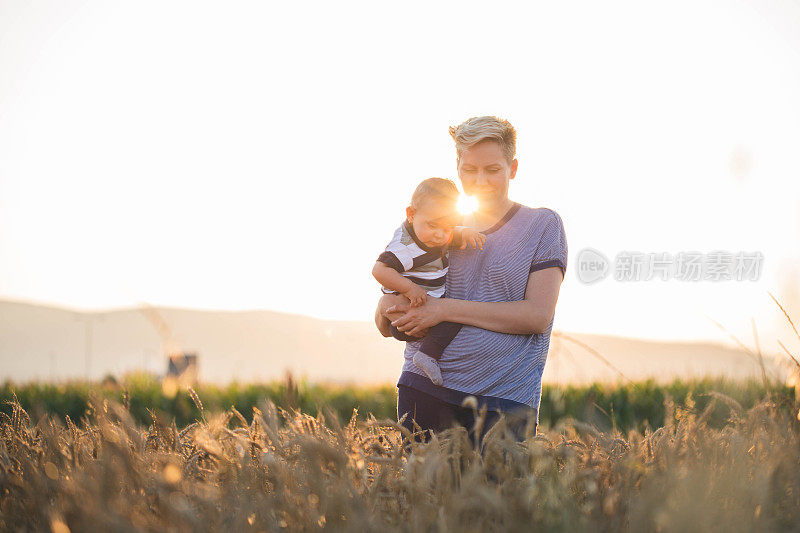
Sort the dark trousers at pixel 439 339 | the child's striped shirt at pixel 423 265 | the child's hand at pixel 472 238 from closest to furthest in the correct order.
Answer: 1. the dark trousers at pixel 439 339
2. the child's hand at pixel 472 238
3. the child's striped shirt at pixel 423 265

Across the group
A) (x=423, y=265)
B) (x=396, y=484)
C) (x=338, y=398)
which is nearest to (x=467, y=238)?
(x=423, y=265)

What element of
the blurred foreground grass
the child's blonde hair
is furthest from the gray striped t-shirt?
the blurred foreground grass

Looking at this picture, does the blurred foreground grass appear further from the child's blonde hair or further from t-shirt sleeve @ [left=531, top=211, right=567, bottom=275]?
t-shirt sleeve @ [left=531, top=211, right=567, bottom=275]

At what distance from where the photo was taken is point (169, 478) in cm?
171

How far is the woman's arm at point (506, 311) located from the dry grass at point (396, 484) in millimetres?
634

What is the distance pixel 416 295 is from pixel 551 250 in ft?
2.27

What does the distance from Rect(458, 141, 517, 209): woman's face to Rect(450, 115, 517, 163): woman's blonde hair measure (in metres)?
0.03

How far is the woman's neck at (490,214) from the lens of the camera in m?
3.25

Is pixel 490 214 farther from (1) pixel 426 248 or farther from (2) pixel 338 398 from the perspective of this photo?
(2) pixel 338 398

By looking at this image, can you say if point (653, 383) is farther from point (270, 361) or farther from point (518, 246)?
point (270, 361)

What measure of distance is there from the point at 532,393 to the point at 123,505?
6.57 feet

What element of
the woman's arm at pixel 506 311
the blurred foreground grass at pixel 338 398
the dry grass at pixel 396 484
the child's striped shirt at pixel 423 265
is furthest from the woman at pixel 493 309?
the blurred foreground grass at pixel 338 398

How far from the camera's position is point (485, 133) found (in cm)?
302

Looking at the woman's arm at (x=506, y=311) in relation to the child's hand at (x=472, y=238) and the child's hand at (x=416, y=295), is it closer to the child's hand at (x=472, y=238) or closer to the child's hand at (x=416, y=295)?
the child's hand at (x=416, y=295)
